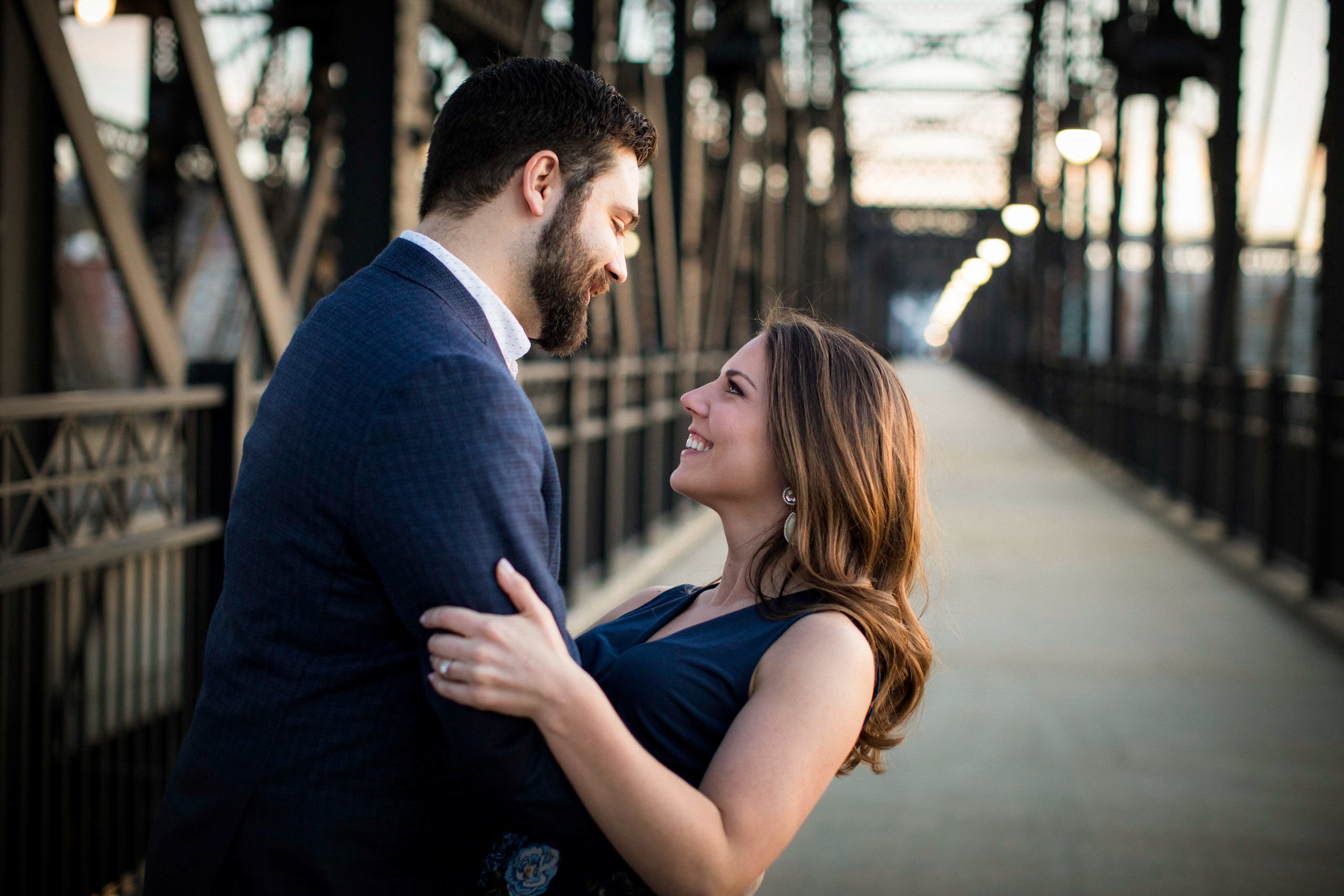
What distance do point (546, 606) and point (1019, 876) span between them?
9.64 feet

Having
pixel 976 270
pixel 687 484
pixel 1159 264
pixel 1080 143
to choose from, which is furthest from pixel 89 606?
pixel 976 270

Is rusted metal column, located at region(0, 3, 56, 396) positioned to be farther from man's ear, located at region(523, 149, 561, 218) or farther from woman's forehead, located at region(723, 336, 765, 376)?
woman's forehead, located at region(723, 336, 765, 376)

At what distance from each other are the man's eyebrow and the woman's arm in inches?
17.8

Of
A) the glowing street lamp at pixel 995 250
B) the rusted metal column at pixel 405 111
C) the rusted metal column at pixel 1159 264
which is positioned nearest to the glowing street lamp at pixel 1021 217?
the rusted metal column at pixel 1159 264

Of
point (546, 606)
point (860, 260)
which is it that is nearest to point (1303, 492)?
point (546, 606)

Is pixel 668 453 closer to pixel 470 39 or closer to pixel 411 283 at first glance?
pixel 470 39

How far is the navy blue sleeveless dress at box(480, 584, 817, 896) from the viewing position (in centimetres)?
174

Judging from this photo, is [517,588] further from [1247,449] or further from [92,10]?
[1247,449]

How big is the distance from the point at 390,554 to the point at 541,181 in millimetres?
620

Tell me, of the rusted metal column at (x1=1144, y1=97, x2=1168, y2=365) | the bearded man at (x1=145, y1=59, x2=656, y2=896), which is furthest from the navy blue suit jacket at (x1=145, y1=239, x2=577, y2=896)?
the rusted metal column at (x1=1144, y1=97, x2=1168, y2=365)

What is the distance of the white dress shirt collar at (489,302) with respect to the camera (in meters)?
1.70

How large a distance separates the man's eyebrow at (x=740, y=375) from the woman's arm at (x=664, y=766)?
453 mm

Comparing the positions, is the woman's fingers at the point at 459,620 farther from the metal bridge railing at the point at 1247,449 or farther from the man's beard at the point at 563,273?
the metal bridge railing at the point at 1247,449

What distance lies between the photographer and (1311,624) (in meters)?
7.11
